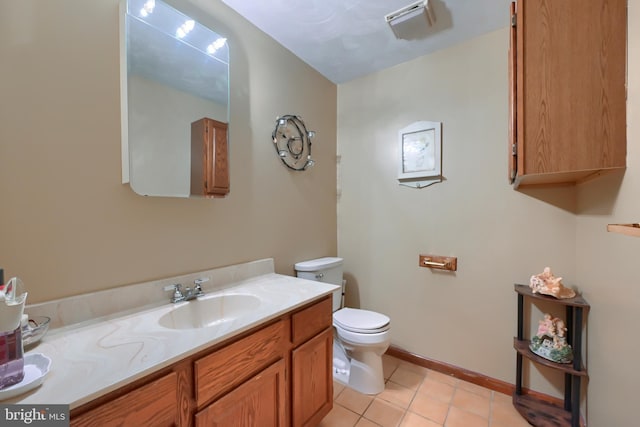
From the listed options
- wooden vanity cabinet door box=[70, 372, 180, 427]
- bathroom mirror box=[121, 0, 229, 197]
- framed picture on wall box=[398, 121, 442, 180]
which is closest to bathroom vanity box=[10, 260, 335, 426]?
wooden vanity cabinet door box=[70, 372, 180, 427]

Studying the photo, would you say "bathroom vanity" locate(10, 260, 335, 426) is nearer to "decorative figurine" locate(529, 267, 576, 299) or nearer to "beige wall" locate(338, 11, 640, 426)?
"beige wall" locate(338, 11, 640, 426)

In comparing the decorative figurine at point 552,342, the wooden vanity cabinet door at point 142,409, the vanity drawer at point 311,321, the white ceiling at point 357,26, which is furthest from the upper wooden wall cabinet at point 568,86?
the wooden vanity cabinet door at point 142,409

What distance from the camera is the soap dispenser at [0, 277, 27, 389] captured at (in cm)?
→ 64

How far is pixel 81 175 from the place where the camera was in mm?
1050

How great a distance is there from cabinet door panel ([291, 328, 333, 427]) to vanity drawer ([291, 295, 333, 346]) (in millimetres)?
36

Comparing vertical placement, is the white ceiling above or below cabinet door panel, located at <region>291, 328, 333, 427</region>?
above

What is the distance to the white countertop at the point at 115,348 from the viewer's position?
2.11 feet

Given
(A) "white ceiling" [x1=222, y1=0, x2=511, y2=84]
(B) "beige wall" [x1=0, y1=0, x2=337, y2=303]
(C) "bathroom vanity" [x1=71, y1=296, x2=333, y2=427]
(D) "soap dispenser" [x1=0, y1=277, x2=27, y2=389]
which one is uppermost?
(A) "white ceiling" [x1=222, y1=0, x2=511, y2=84]

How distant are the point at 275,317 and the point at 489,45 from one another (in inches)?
88.2

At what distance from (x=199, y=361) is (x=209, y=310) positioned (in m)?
0.51

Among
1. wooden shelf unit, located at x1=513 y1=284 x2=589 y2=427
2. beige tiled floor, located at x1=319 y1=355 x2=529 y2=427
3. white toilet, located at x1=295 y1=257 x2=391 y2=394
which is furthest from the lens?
white toilet, located at x1=295 y1=257 x2=391 y2=394

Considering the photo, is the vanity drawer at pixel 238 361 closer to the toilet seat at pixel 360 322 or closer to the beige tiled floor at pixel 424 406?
the toilet seat at pixel 360 322

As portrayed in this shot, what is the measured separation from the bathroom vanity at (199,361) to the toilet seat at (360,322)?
1.13 feet

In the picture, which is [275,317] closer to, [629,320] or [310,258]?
[310,258]
